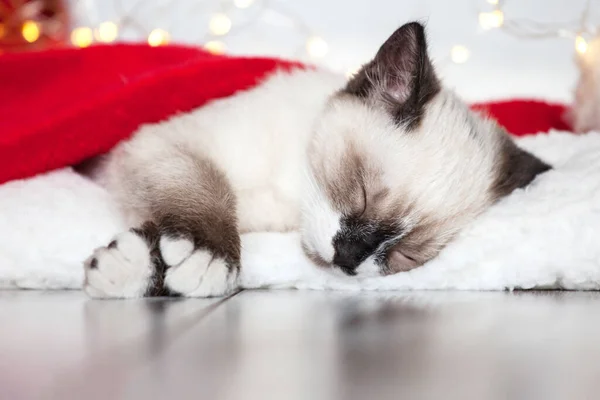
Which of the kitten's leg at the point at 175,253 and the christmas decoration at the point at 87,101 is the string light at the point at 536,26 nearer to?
the christmas decoration at the point at 87,101

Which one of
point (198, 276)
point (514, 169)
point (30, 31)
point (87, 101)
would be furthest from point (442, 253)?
point (30, 31)

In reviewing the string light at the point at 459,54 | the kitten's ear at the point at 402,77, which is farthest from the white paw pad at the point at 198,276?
the string light at the point at 459,54

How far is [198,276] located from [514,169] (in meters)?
0.79

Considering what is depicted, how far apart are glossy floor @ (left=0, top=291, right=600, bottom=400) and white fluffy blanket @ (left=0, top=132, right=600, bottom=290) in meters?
0.14

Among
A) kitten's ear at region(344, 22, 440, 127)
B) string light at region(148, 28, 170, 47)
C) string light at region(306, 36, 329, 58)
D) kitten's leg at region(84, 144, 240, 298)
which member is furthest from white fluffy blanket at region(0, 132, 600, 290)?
string light at region(306, 36, 329, 58)

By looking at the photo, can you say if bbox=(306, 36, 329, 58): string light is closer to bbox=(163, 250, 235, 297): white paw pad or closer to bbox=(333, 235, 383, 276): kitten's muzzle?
bbox=(333, 235, 383, 276): kitten's muzzle

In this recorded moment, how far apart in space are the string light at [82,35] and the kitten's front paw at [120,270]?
2.36 meters

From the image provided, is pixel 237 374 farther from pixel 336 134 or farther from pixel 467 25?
pixel 467 25

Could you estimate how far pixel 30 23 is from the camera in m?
3.21

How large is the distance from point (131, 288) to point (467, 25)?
8.36 feet

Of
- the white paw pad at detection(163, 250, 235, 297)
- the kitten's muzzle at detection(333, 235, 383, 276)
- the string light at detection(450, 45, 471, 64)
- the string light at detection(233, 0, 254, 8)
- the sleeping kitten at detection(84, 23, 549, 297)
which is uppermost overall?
the string light at detection(233, 0, 254, 8)

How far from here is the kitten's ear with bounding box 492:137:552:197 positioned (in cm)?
149

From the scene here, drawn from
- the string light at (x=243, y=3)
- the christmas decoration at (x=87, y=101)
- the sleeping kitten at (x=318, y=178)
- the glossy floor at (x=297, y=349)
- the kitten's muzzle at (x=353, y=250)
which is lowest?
the glossy floor at (x=297, y=349)

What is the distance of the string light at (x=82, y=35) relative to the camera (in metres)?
3.30
